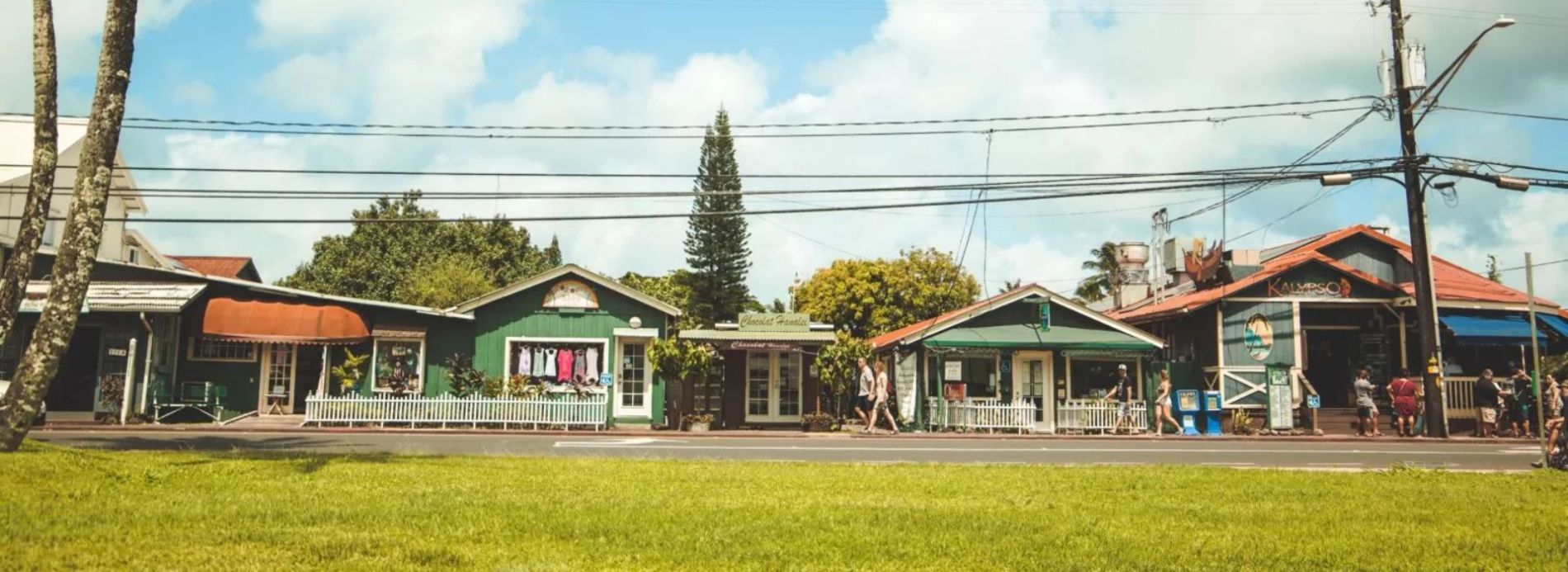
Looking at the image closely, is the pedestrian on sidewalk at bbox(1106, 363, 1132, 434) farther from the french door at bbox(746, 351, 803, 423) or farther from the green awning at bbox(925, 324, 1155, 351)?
the french door at bbox(746, 351, 803, 423)

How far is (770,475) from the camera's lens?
12.4 metres

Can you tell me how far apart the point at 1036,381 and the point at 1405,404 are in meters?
8.72

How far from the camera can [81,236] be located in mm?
11812

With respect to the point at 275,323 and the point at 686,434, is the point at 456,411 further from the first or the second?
the point at 686,434

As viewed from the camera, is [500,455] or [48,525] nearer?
[48,525]

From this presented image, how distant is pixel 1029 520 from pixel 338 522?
17.3ft

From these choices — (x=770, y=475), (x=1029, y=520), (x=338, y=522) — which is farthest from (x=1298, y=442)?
(x=338, y=522)

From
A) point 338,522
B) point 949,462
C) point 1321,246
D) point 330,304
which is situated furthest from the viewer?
point 1321,246

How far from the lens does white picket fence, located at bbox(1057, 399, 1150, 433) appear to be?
2739 centimetres

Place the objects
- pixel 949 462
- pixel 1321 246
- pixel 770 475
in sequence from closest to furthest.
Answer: pixel 770 475 → pixel 949 462 → pixel 1321 246

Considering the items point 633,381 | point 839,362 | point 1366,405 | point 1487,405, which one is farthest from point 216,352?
point 1487,405

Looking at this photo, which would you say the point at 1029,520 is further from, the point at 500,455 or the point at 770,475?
the point at 500,455

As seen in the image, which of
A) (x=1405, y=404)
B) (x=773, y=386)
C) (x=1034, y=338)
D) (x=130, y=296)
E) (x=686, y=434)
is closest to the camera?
(x=686, y=434)

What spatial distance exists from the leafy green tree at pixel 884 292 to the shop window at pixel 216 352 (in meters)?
29.2
